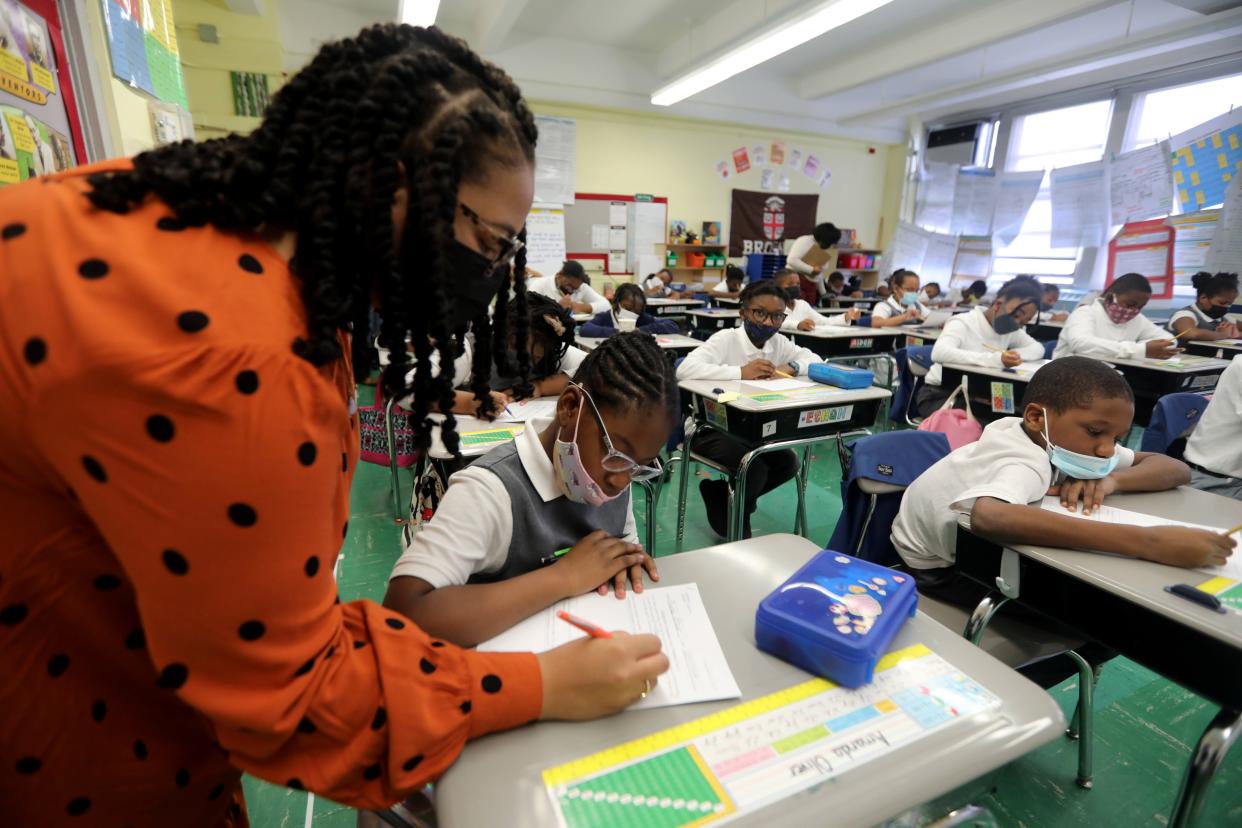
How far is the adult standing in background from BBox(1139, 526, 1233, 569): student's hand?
5.96 m

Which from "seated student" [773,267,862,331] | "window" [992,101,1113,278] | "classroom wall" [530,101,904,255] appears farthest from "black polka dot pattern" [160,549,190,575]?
"window" [992,101,1113,278]

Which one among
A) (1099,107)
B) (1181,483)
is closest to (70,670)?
(1181,483)

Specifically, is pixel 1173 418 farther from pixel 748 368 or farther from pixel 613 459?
pixel 613 459

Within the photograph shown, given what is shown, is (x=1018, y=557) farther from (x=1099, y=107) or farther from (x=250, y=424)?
(x=1099, y=107)

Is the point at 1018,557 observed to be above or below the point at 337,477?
below

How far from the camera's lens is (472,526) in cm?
94

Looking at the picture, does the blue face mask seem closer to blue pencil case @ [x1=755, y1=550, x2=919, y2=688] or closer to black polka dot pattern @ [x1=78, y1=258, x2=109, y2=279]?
blue pencil case @ [x1=755, y1=550, x2=919, y2=688]

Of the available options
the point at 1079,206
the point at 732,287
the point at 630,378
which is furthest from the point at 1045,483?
the point at 1079,206

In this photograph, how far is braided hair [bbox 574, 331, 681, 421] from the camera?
103 centimetres

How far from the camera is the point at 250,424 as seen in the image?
0.36 m

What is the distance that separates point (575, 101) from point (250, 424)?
26.7 ft

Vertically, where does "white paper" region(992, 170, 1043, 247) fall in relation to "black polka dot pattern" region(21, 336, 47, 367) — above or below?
above

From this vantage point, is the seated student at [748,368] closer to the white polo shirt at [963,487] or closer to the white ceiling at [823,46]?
the white polo shirt at [963,487]

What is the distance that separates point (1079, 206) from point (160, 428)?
32.1 ft
